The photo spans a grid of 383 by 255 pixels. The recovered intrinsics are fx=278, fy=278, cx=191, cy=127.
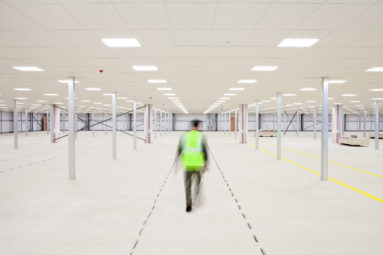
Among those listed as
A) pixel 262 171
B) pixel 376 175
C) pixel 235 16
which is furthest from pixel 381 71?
pixel 235 16

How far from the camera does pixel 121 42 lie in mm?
5965

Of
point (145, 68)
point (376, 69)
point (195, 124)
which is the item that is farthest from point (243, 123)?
point (195, 124)

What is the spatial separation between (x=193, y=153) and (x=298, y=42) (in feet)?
10.7

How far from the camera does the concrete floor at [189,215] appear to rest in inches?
167

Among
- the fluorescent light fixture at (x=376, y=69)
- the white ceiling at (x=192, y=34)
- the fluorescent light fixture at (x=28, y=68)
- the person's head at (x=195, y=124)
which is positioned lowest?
the person's head at (x=195, y=124)

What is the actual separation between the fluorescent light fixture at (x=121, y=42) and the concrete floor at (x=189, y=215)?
3.58 metres

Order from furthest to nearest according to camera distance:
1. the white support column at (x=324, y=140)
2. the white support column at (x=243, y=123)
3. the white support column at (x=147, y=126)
Answer: the white support column at (x=243, y=123) < the white support column at (x=147, y=126) < the white support column at (x=324, y=140)

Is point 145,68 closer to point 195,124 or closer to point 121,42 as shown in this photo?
point 121,42

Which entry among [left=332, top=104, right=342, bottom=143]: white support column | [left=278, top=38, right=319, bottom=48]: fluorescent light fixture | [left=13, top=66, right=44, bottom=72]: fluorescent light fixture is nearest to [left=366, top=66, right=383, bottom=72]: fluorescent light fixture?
[left=278, top=38, right=319, bottom=48]: fluorescent light fixture

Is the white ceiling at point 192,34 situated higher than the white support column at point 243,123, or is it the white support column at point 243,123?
the white ceiling at point 192,34

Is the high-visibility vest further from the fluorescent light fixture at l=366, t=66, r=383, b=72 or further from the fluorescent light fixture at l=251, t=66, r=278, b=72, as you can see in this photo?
the fluorescent light fixture at l=366, t=66, r=383, b=72

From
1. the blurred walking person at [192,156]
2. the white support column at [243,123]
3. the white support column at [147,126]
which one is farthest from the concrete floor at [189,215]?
the white support column at [243,123]

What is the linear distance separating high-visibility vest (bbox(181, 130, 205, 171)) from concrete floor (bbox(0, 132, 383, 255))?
98cm

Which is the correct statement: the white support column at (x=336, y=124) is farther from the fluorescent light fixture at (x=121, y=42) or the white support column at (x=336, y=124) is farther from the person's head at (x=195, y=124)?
the fluorescent light fixture at (x=121, y=42)
